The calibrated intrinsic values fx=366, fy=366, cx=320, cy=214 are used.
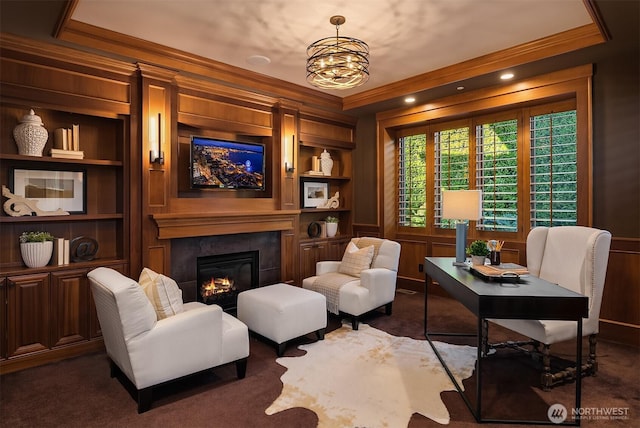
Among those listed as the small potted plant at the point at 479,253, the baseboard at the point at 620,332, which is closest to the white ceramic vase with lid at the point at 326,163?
the small potted plant at the point at 479,253

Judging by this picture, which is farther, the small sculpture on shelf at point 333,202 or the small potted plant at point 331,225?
the small sculpture on shelf at point 333,202

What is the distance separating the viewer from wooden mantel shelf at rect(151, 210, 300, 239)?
3.74 metres

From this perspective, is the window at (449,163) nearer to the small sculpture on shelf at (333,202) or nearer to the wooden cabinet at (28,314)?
the small sculpture on shelf at (333,202)

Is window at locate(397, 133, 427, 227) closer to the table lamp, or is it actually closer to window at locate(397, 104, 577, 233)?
window at locate(397, 104, 577, 233)

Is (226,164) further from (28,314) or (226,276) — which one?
(28,314)

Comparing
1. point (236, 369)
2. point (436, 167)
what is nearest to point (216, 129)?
point (236, 369)

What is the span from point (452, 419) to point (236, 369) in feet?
5.38

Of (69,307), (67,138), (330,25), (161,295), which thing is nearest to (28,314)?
(69,307)

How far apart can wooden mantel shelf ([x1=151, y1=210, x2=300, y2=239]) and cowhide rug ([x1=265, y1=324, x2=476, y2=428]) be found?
1.61 meters

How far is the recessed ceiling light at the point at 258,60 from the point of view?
3.86 meters

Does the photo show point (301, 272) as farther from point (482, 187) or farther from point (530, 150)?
point (530, 150)

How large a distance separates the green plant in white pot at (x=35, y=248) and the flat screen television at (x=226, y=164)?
4.82 feet

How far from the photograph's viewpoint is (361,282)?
4051mm

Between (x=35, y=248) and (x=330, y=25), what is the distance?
3.18 m
